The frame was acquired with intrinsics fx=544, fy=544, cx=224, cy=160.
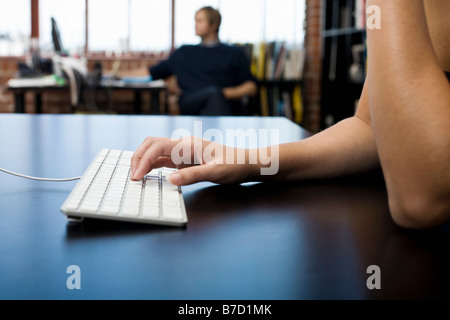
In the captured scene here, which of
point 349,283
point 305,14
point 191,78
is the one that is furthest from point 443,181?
point 305,14

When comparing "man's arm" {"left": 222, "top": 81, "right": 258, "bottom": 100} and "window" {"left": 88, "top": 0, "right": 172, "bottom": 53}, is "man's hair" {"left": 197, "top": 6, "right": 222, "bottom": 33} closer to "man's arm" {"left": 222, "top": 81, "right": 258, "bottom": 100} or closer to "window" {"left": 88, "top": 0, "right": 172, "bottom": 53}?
"man's arm" {"left": 222, "top": 81, "right": 258, "bottom": 100}

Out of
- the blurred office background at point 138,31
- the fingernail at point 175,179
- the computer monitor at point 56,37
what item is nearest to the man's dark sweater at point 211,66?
the computer monitor at point 56,37

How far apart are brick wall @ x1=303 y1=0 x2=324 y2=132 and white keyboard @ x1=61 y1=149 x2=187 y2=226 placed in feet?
15.5

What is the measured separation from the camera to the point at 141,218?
542 mm

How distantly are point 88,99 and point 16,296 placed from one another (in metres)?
3.87

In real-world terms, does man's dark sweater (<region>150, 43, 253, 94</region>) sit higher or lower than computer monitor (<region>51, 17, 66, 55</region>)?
lower

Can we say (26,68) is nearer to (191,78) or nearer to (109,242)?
(191,78)

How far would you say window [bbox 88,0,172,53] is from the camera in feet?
16.9

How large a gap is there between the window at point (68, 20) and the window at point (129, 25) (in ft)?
0.28

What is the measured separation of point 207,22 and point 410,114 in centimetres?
321

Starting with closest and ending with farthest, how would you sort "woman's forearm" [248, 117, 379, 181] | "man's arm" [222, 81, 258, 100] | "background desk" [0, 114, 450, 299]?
"background desk" [0, 114, 450, 299] < "woman's forearm" [248, 117, 379, 181] < "man's arm" [222, 81, 258, 100]

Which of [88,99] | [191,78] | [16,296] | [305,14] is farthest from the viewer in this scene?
[305,14]

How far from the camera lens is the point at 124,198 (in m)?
0.61

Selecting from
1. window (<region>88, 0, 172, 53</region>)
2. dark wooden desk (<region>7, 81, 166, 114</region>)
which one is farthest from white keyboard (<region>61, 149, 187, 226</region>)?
window (<region>88, 0, 172, 53</region>)
